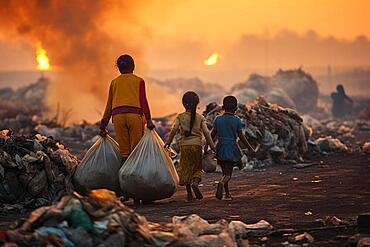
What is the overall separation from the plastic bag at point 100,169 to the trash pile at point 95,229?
3182mm

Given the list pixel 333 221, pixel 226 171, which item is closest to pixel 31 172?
pixel 226 171

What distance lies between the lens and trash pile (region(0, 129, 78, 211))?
9.54 m

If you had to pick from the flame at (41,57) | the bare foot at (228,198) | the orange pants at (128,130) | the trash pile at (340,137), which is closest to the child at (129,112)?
the orange pants at (128,130)

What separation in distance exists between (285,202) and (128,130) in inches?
86.5

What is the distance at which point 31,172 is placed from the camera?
971 cm

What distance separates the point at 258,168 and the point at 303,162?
54.5 inches

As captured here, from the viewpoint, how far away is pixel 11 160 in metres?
9.69

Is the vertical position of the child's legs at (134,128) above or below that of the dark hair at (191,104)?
below

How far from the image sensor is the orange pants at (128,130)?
9.94m

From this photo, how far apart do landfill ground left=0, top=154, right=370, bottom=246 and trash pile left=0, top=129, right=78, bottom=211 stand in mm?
547

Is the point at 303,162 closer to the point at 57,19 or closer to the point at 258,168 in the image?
the point at 258,168

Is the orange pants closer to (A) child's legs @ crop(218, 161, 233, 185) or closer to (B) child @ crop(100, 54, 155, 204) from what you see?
(B) child @ crop(100, 54, 155, 204)

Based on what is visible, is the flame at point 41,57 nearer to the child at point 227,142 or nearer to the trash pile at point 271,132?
the trash pile at point 271,132

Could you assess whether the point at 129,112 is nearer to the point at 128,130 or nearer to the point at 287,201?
the point at 128,130
